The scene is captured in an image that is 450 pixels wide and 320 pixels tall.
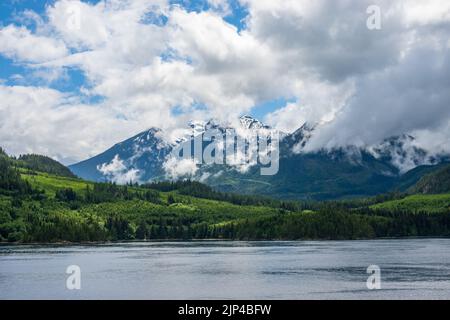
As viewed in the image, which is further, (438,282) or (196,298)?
(438,282)

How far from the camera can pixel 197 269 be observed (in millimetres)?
157875

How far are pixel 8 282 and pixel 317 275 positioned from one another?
2634 inches

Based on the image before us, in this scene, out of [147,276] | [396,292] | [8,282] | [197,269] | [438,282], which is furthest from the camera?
[197,269]

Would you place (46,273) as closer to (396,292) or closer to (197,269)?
(197,269)
